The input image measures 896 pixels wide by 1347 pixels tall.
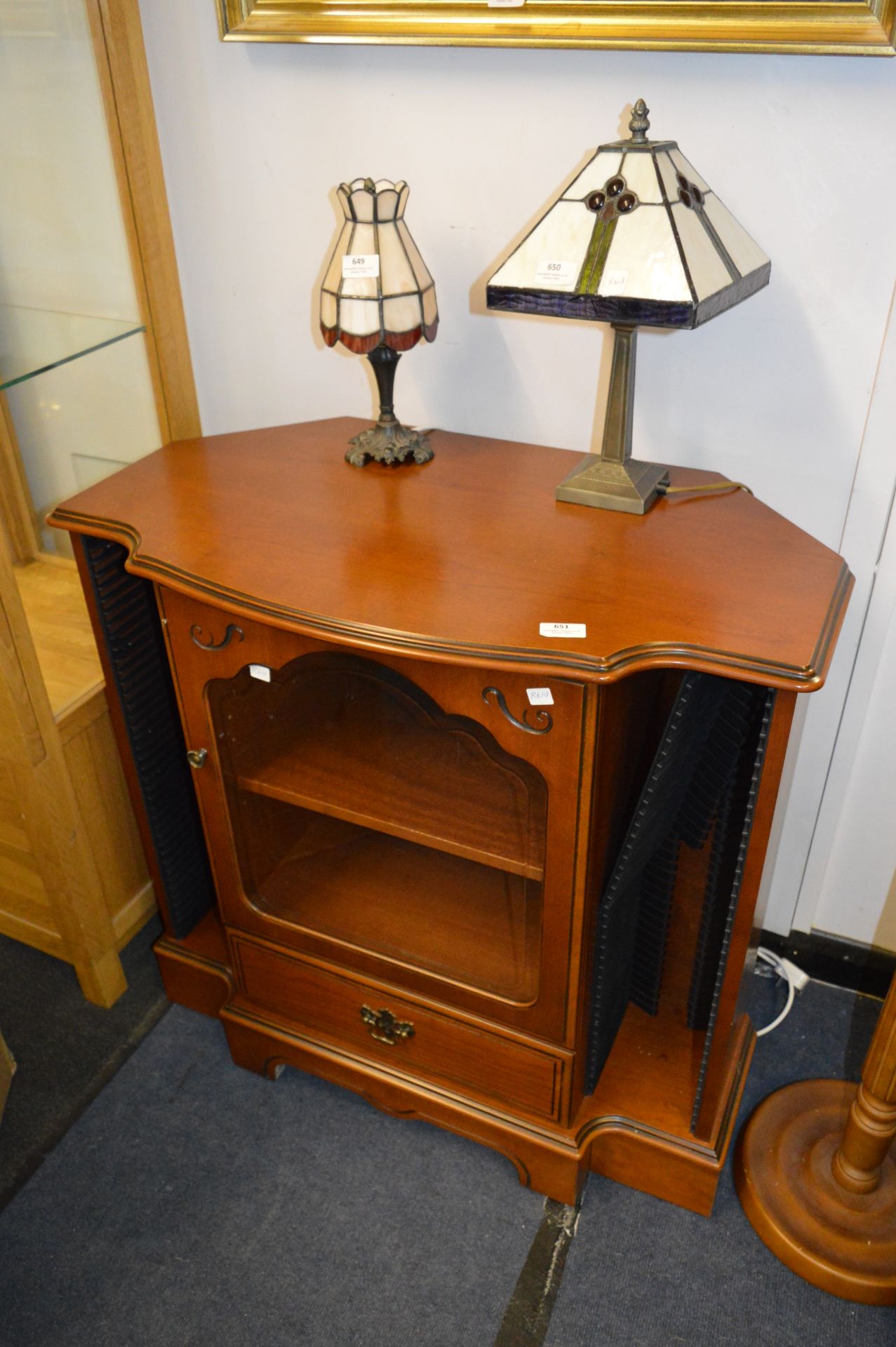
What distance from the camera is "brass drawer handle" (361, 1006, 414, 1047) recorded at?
1.47 m

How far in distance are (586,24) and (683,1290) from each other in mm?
1642

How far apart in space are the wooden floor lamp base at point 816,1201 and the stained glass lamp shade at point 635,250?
1.18 m

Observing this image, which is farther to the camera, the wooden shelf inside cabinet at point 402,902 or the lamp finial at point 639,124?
the wooden shelf inside cabinet at point 402,902

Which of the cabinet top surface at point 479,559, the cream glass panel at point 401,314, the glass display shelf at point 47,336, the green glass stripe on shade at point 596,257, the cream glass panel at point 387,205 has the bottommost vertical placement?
the cabinet top surface at point 479,559

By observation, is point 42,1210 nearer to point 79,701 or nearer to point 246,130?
point 79,701

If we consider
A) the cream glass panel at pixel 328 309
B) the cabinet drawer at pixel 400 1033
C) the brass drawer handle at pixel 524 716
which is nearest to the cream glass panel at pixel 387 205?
the cream glass panel at pixel 328 309

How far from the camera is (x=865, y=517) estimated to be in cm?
137

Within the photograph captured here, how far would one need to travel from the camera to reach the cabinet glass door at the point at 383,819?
1.24 meters

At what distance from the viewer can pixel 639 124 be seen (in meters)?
1.09

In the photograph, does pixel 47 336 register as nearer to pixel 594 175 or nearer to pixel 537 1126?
pixel 594 175

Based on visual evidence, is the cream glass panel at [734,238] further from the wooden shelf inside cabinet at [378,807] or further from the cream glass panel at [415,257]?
the wooden shelf inside cabinet at [378,807]

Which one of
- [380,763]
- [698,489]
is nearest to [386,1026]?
[380,763]

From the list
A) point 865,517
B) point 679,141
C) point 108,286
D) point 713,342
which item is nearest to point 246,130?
point 108,286

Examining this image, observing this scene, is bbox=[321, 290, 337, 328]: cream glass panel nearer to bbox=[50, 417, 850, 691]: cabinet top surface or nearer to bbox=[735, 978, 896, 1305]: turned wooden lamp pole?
bbox=[50, 417, 850, 691]: cabinet top surface
